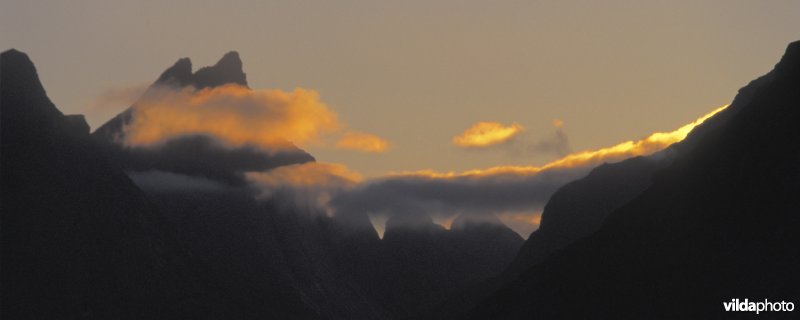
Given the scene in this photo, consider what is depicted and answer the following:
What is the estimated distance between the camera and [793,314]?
19438cm
